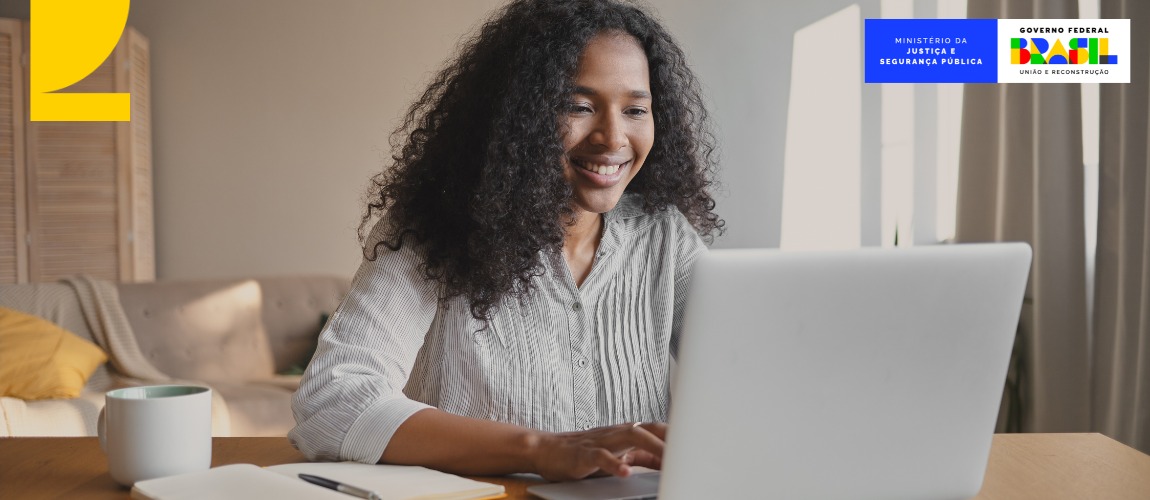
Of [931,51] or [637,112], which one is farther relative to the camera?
[931,51]

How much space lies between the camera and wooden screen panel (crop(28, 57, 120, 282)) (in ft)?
14.7

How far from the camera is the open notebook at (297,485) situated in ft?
2.74

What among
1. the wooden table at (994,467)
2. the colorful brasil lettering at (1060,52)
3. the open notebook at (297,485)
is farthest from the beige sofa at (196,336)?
the colorful brasil lettering at (1060,52)

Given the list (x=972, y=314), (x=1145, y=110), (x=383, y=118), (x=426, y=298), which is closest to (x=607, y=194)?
(x=426, y=298)

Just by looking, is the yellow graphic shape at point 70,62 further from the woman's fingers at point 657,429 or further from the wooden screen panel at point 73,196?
the woman's fingers at point 657,429

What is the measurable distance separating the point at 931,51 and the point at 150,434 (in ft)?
12.8

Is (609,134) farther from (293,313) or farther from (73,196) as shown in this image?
(73,196)

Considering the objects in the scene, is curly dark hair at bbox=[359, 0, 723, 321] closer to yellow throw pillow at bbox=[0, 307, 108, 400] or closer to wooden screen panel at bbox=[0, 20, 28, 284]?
yellow throw pillow at bbox=[0, 307, 108, 400]

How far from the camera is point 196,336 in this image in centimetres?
359

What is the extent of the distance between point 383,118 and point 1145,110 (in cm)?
343

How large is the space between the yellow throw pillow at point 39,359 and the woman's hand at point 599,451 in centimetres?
260

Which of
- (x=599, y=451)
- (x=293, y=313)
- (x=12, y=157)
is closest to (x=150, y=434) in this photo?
(x=599, y=451)

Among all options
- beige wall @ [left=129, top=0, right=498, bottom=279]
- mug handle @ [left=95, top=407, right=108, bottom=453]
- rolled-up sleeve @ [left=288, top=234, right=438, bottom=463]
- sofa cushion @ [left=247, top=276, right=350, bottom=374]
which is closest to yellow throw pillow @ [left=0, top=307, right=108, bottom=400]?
sofa cushion @ [left=247, top=276, right=350, bottom=374]

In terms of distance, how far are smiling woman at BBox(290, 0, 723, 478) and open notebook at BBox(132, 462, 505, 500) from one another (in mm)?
166
